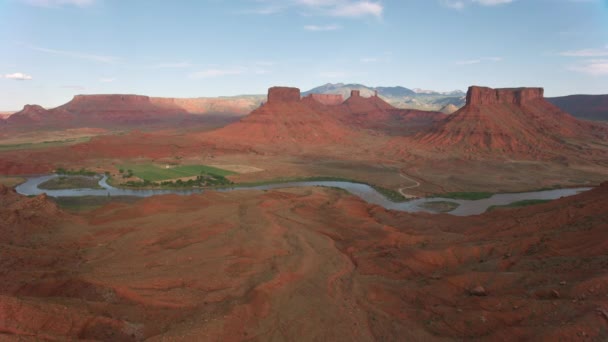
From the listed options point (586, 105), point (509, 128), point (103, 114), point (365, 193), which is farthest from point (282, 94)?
point (586, 105)

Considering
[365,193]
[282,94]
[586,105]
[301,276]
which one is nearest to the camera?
[301,276]

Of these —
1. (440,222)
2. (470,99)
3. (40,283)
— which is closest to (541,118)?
(470,99)

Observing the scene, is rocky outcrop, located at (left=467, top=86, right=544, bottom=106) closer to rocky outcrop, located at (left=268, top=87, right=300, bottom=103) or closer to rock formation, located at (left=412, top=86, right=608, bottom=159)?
rock formation, located at (left=412, top=86, right=608, bottom=159)

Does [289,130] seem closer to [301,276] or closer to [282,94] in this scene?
[282,94]

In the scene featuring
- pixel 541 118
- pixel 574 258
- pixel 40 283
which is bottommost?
pixel 40 283

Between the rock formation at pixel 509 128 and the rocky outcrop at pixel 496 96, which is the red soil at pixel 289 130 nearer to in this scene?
the rock formation at pixel 509 128

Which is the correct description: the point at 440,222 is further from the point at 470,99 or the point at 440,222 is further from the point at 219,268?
the point at 470,99
